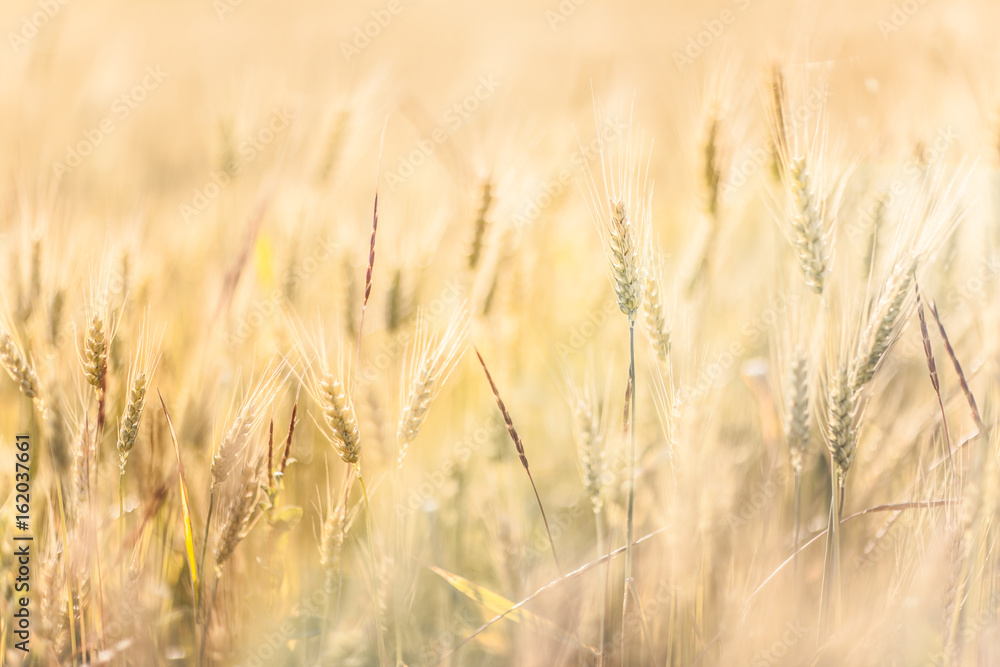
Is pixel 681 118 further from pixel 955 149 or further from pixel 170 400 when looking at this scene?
pixel 170 400

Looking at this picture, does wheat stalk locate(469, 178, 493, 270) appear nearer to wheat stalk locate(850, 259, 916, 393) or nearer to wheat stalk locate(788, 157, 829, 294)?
wheat stalk locate(788, 157, 829, 294)

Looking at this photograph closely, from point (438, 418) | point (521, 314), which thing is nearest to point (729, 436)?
point (521, 314)

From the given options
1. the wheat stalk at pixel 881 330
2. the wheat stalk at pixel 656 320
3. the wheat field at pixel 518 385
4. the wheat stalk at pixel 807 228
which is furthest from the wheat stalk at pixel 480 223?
the wheat stalk at pixel 881 330

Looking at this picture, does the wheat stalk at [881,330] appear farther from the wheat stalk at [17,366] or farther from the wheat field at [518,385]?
the wheat stalk at [17,366]

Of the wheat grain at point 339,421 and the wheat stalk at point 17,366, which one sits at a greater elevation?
the wheat stalk at point 17,366

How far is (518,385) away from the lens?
1383mm

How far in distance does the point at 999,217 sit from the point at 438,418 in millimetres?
1153

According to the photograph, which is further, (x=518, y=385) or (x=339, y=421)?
(x=518, y=385)

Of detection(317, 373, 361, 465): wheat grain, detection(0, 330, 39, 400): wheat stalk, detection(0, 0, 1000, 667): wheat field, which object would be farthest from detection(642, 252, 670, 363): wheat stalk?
detection(0, 330, 39, 400): wheat stalk

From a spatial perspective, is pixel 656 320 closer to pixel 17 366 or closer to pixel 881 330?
pixel 881 330

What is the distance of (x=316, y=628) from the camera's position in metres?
0.92

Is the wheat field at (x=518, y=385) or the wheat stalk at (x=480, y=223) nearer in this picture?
the wheat field at (x=518, y=385)

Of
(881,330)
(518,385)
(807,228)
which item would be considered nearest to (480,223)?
(518,385)

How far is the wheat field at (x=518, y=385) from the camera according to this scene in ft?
2.50
